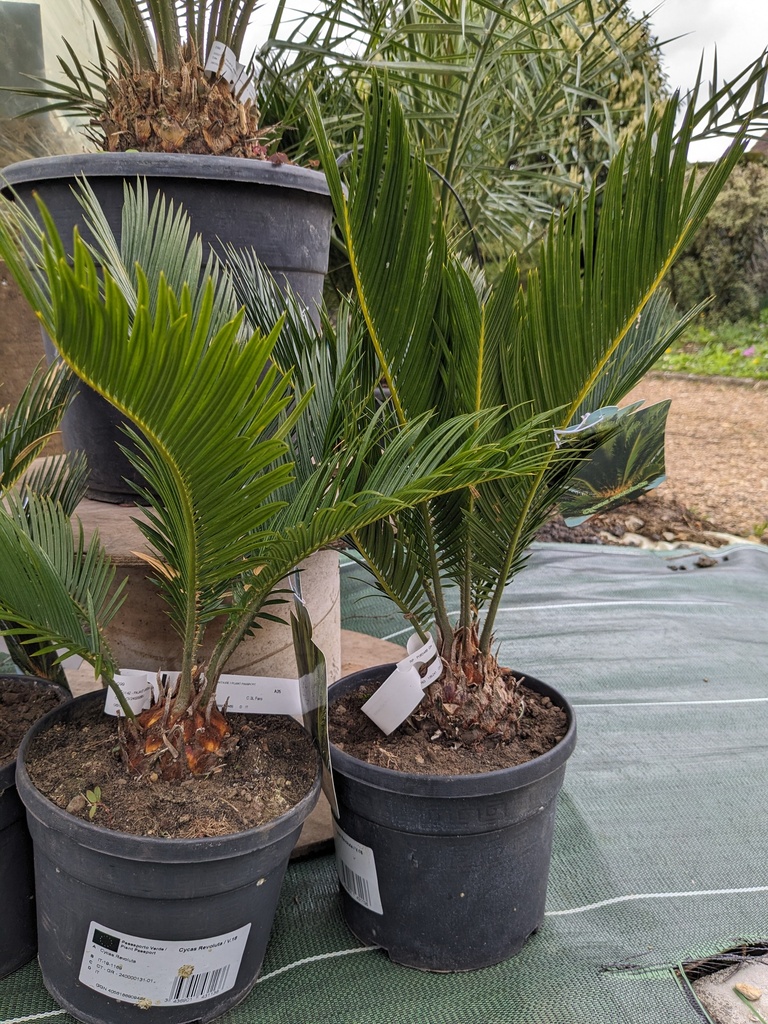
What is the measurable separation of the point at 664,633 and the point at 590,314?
1518 mm

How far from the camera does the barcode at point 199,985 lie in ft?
2.96

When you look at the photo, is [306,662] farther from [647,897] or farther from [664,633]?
[664,633]

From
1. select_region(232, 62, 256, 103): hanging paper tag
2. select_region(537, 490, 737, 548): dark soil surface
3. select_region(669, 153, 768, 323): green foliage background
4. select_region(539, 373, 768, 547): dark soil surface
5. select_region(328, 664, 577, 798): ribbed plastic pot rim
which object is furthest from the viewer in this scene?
select_region(669, 153, 768, 323): green foliage background

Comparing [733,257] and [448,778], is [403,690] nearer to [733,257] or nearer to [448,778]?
[448,778]

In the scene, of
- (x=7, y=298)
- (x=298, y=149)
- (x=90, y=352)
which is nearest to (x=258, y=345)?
(x=90, y=352)

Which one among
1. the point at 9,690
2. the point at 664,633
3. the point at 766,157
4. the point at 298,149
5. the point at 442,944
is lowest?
the point at 664,633

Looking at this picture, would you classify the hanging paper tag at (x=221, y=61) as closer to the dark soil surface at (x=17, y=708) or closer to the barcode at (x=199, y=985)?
the dark soil surface at (x=17, y=708)

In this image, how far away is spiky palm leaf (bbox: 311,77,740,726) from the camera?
82 cm

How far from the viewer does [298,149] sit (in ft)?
6.55

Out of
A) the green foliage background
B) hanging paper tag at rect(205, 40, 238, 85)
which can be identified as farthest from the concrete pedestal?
the green foliage background

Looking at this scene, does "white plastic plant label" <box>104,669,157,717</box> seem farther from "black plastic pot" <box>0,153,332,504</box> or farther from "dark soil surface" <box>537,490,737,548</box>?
"dark soil surface" <box>537,490,737,548</box>

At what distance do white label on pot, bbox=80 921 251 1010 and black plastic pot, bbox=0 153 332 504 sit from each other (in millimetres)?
715

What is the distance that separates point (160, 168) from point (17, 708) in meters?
0.84

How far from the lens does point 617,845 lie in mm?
1346
